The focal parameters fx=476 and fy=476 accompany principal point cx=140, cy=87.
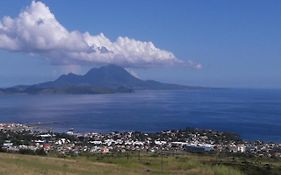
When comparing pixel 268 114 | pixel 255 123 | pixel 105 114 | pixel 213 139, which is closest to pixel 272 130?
pixel 255 123

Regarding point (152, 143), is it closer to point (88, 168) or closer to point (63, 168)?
point (88, 168)

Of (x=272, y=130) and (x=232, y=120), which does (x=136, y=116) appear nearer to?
(x=232, y=120)

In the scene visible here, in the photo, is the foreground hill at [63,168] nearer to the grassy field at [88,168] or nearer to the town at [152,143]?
the grassy field at [88,168]

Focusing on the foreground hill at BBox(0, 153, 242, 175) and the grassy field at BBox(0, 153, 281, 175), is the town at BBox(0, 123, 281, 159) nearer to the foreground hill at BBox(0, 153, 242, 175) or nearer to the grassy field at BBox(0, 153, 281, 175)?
the grassy field at BBox(0, 153, 281, 175)

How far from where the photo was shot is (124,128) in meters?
106

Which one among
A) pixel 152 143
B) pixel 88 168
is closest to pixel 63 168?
pixel 88 168

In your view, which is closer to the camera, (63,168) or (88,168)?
(63,168)

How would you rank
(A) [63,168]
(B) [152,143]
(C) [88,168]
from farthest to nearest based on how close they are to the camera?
(B) [152,143]
(C) [88,168]
(A) [63,168]

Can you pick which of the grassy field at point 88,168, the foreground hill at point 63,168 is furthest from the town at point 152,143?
the foreground hill at point 63,168

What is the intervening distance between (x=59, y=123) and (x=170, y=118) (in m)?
30.2

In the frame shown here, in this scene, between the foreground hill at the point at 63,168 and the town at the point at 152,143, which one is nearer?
the foreground hill at the point at 63,168

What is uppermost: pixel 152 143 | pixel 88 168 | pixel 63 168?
pixel 63 168

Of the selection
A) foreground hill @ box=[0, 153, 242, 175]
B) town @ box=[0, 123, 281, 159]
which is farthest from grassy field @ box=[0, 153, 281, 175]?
town @ box=[0, 123, 281, 159]

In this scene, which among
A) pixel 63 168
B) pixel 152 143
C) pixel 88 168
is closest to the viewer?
pixel 63 168
